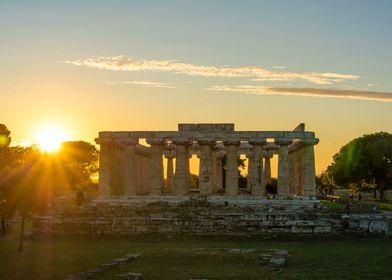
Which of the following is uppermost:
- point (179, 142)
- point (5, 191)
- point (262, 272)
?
point (179, 142)

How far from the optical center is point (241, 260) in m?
30.0

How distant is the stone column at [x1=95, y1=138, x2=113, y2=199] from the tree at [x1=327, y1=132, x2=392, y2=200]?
139ft

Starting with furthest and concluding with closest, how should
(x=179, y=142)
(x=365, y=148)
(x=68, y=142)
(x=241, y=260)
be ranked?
1. (x=68, y=142)
2. (x=365, y=148)
3. (x=179, y=142)
4. (x=241, y=260)

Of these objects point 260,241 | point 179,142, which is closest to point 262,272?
point 260,241

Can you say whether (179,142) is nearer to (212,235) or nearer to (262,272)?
(212,235)

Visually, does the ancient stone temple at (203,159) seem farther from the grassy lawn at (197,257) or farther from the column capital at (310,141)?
the grassy lawn at (197,257)

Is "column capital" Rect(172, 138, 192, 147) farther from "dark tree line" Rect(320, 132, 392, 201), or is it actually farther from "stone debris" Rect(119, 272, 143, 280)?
"stone debris" Rect(119, 272, 143, 280)

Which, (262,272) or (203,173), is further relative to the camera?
(203,173)

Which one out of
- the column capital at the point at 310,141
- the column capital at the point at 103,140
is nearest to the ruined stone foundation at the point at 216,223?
the column capital at the point at 310,141

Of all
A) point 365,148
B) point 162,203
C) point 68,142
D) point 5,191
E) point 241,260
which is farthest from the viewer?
point 68,142

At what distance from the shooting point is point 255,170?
223ft

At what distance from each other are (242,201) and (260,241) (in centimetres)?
2070

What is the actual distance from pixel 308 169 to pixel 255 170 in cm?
610

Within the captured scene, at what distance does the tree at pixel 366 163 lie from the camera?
92688 millimetres
